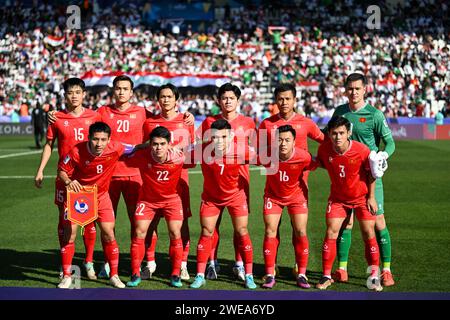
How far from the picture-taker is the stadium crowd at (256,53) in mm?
39625

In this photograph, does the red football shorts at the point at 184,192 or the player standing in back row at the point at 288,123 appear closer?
the player standing in back row at the point at 288,123

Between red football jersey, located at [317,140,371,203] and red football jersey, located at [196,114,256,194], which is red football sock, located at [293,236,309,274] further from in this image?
red football jersey, located at [196,114,256,194]

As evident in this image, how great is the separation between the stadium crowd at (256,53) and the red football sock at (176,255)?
2946 centimetres

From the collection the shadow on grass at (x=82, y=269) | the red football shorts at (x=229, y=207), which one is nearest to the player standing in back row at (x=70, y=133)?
the shadow on grass at (x=82, y=269)

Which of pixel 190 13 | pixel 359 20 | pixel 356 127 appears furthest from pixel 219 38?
pixel 356 127

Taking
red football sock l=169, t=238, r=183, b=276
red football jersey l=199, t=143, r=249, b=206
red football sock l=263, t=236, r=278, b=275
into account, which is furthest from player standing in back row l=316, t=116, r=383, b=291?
red football sock l=169, t=238, r=183, b=276

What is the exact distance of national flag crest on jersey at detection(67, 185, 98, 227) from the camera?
26.3 feet

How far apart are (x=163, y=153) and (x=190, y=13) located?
132 ft

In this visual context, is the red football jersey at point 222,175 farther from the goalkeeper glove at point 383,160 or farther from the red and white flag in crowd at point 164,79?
the red and white flag in crowd at point 164,79

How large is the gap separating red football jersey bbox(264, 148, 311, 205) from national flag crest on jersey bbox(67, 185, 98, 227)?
6.47 feet

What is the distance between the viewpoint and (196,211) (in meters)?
14.3

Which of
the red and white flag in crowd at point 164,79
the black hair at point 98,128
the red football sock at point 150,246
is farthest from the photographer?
the red and white flag in crowd at point 164,79

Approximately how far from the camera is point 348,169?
324 inches
